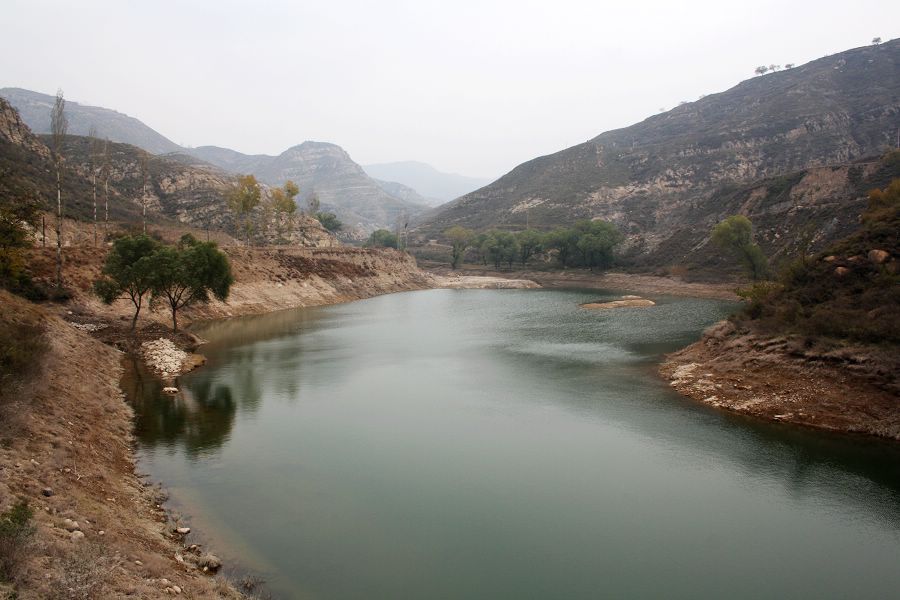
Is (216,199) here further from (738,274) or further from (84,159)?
(738,274)

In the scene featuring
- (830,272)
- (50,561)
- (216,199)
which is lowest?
(50,561)

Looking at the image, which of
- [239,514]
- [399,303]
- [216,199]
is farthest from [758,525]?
[216,199]

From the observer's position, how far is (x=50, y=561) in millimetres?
10969

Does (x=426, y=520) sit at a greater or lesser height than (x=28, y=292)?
lesser

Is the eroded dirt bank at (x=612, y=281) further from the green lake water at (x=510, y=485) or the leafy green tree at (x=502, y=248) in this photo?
the green lake water at (x=510, y=485)

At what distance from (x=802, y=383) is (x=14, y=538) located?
3321cm

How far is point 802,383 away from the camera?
29812mm

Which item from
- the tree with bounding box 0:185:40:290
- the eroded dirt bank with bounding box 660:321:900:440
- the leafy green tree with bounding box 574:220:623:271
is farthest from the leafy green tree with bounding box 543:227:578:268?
the tree with bounding box 0:185:40:290

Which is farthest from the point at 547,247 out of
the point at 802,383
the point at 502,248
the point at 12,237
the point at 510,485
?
the point at 510,485

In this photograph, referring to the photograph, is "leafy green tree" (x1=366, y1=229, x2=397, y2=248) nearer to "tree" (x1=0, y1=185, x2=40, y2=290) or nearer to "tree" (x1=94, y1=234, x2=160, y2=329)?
"tree" (x1=94, y1=234, x2=160, y2=329)

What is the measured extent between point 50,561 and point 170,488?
32.0 ft

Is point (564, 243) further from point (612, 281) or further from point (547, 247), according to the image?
point (612, 281)

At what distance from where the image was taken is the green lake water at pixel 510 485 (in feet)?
50.4

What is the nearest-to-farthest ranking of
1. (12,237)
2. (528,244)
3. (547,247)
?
(12,237)
(547,247)
(528,244)
